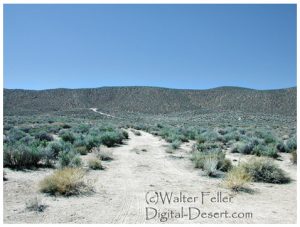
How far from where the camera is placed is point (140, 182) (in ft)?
31.4

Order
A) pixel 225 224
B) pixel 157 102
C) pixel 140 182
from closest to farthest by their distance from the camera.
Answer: pixel 225 224, pixel 140 182, pixel 157 102

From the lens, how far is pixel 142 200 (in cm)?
766

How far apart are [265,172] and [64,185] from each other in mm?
5771

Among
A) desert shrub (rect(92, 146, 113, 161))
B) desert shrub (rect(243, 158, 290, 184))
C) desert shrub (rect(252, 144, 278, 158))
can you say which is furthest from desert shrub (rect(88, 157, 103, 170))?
desert shrub (rect(252, 144, 278, 158))

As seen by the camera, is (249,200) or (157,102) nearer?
(249,200)

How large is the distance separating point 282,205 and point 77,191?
454 centimetres

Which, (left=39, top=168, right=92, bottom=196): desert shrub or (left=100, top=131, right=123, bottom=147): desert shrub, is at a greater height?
(left=100, top=131, right=123, bottom=147): desert shrub

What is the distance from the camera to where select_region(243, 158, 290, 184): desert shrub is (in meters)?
10.2

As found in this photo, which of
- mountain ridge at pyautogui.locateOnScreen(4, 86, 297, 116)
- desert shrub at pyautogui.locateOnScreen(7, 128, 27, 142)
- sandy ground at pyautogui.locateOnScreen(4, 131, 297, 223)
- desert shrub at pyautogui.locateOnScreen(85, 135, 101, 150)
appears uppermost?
mountain ridge at pyautogui.locateOnScreen(4, 86, 297, 116)

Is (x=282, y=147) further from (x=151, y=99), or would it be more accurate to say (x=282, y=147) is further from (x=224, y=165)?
(x=151, y=99)

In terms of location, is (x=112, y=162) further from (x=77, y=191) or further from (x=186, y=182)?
(x=77, y=191)

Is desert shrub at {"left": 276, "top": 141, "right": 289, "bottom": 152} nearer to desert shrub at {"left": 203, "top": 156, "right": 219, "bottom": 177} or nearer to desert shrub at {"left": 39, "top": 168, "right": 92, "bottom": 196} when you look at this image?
desert shrub at {"left": 203, "top": 156, "right": 219, "bottom": 177}

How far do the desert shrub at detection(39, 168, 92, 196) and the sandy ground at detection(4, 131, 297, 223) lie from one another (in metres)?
0.24

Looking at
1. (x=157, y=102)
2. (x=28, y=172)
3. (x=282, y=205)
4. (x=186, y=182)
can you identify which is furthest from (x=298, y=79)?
(x=157, y=102)
